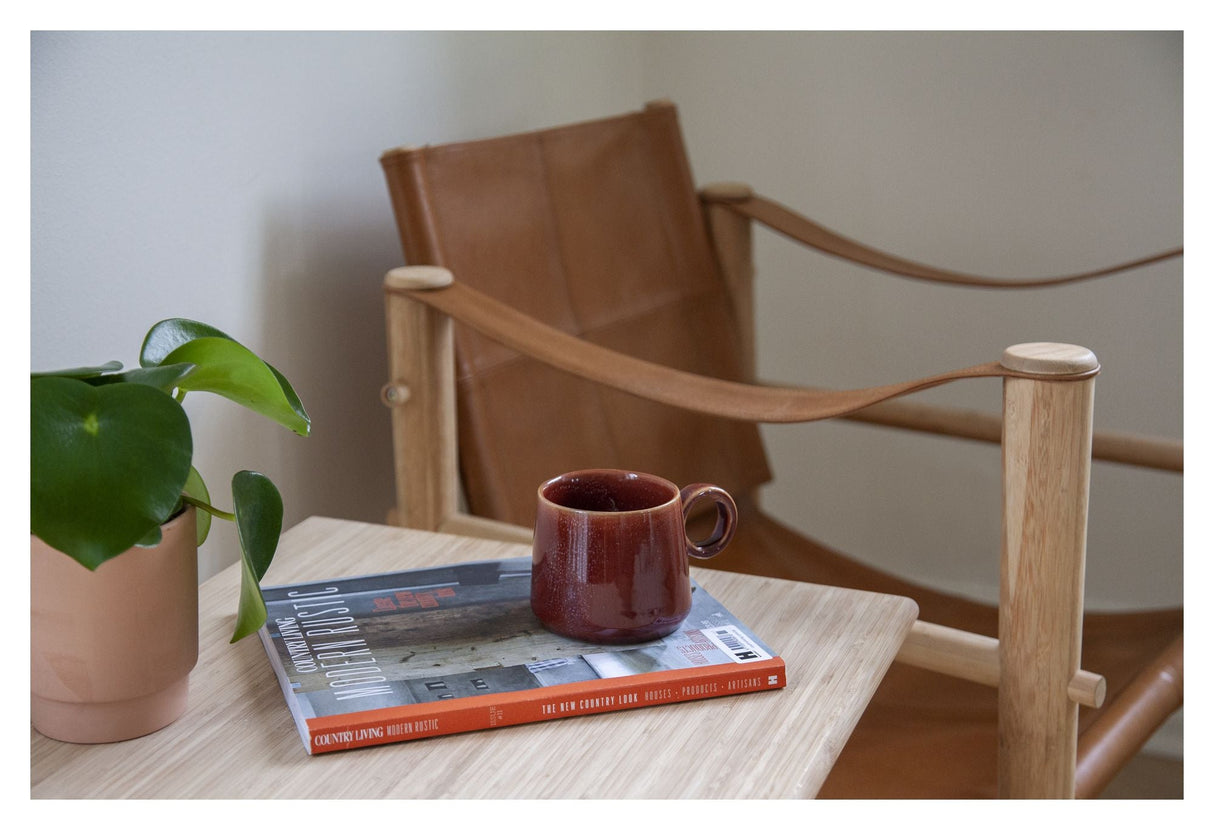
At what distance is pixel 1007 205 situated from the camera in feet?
5.36

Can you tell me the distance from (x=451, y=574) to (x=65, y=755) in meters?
0.26

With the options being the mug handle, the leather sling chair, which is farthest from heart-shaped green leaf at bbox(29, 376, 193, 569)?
the leather sling chair

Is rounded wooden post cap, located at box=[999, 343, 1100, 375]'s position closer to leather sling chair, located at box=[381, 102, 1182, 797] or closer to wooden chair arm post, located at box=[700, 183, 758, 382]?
leather sling chair, located at box=[381, 102, 1182, 797]

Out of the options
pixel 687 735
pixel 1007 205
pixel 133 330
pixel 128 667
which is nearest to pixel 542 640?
pixel 687 735

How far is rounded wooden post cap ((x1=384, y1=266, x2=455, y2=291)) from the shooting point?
100cm

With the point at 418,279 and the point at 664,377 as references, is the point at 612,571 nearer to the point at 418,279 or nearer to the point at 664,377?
the point at 664,377

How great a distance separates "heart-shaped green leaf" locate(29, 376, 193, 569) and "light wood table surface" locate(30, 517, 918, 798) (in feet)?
0.45

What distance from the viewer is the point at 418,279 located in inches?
39.4

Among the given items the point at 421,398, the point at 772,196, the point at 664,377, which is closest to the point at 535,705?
the point at 664,377

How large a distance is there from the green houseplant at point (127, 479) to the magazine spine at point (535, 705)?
0.07 meters

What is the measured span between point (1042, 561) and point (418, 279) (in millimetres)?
560

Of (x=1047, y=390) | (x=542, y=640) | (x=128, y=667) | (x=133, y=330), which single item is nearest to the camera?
(x=128, y=667)

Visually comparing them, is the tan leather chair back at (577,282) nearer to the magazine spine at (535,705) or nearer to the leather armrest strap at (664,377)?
the leather armrest strap at (664,377)
